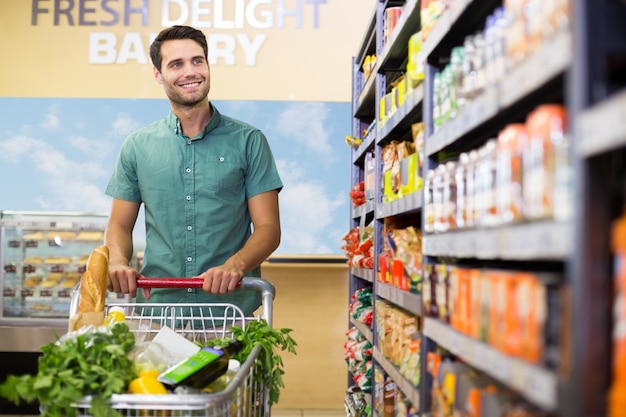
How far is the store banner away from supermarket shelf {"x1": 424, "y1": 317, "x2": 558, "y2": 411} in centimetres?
483

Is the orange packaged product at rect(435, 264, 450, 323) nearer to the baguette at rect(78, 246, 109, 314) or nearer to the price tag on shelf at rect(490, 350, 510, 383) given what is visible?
the price tag on shelf at rect(490, 350, 510, 383)

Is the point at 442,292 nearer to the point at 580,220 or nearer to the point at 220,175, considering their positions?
the point at 580,220

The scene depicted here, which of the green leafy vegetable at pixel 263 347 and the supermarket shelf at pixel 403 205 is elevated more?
the supermarket shelf at pixel 403 205

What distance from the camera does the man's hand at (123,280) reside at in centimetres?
258

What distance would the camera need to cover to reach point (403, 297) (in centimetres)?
254

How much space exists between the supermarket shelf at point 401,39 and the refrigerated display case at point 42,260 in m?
2.80

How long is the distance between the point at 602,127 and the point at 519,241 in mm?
325

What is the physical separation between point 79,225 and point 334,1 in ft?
9.10

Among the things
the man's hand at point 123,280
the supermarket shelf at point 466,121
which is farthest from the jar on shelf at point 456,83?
the man's hand at point 123,280

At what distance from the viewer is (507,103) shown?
4.67 ft

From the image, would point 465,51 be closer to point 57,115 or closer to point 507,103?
point 507,103

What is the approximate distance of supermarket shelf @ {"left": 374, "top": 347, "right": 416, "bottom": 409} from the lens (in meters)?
2.32

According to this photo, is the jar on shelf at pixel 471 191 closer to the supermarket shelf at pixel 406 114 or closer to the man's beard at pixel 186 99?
the supermarket shelf at pixel 406 114

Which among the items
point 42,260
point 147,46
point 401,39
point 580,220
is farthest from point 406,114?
point 147,46
